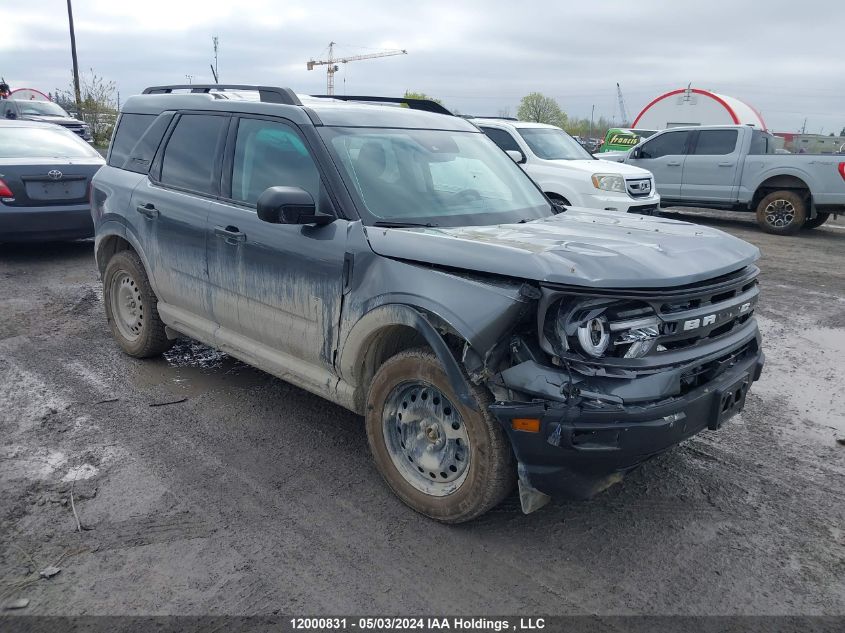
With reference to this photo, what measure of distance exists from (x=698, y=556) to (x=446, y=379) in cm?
139

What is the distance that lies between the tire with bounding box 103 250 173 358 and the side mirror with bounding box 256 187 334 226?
2.08 m

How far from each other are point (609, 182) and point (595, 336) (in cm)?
813

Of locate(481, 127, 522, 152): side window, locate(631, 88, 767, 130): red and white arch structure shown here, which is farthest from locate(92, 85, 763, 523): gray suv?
locate(631, 88, 767, 130): red and white arch structure

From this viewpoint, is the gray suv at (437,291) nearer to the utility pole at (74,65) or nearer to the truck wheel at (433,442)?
the truck wheel at (433,442)

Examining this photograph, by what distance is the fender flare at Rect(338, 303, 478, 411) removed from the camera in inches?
120

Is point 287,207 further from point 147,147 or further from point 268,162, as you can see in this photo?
point 147,147

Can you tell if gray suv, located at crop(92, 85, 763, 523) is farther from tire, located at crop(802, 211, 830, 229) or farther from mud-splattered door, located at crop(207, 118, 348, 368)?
tire, located at crop(802, 211, 830, 229)

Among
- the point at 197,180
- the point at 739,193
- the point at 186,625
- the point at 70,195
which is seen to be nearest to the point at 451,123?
the point at 197,180

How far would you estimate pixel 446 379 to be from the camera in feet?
10.3

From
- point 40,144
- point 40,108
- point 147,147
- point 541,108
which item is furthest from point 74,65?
point 541,108

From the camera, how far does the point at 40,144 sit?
9133 mm

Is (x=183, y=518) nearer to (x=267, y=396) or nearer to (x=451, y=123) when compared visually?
(x=267, y=396)

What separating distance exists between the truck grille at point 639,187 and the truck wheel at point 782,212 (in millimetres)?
3480

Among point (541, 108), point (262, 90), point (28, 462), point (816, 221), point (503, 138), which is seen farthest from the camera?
point (541, 108)
